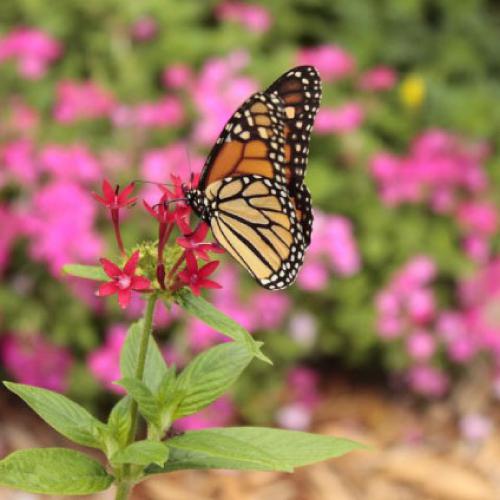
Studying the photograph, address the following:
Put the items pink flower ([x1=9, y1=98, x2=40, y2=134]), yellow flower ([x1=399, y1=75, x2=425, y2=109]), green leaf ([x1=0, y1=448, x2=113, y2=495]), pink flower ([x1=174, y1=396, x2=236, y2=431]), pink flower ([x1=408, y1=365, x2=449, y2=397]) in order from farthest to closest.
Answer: yellow flower ([x1=399, y1=75, x2=425, y2=109]) < pink flower ([x1=408, y1=365, x2=449, y2=397]) < pink flower ([x1=9, y1=98, x2=40, y2=134]) < pink flower ([x1=174, y1=396, x2=236, y2=431]) < green leaf ([x1=0, y1=448, x2=113, y2=495])

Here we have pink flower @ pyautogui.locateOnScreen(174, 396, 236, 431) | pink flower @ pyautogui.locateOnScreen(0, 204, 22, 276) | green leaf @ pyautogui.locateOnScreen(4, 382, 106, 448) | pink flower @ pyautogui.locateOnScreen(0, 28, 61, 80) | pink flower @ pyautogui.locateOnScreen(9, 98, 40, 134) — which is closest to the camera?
green leaf @ pyautogui.locateOnScreen(4, 382, 106, 448)

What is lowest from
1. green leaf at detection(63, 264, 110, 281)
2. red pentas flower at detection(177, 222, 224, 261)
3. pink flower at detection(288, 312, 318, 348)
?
green leaf at detection(63, 264, 110, 281)

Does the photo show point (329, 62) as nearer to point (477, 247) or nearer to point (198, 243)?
point (477, 247)

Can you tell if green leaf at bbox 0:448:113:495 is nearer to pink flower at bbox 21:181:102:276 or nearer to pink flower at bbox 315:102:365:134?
pink flower at bbox 21:181:102:276

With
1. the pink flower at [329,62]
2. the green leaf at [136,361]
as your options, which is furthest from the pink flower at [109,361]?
the green leaf at [136,361]

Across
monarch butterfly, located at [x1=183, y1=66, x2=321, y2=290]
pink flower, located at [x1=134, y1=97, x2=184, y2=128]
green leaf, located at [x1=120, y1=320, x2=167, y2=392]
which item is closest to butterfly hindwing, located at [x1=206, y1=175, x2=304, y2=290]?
monarch butterfly, located at [x1=183, y1=66, x2=321, y2=290]

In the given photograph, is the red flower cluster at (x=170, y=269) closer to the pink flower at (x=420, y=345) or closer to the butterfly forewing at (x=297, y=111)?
the butterfly forewing at (x=297, y=111)

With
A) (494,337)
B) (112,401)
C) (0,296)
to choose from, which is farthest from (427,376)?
(0,296)
